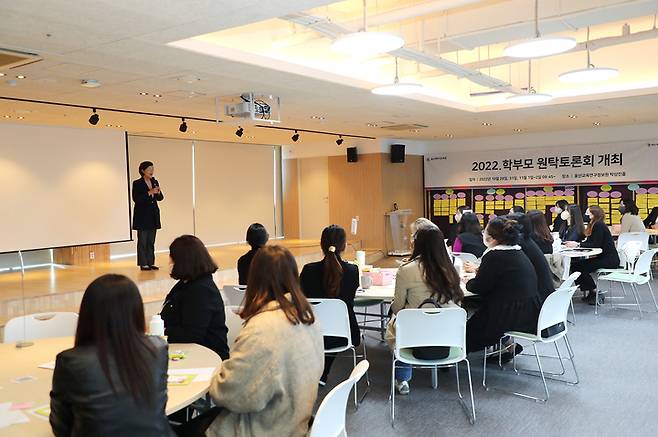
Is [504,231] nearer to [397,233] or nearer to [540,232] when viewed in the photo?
[540,232]

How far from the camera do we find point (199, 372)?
269 cm

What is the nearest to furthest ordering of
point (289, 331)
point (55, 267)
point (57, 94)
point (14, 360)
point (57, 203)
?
point (289, 331), point (14, 360), point (57, 94), point (57, 203), point (55, 267)

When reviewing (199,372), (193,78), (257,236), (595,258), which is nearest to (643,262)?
(595,258)

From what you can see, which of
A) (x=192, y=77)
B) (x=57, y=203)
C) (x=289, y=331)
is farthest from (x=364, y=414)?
(x=57, y=203)

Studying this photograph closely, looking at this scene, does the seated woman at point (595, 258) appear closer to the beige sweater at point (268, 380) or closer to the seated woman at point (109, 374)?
the beige sweater at point (268, 380)

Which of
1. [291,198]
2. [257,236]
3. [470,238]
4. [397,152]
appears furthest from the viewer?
[291,198]

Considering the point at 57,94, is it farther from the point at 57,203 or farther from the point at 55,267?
the point at 55,267

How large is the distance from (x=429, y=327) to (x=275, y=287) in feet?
5.39

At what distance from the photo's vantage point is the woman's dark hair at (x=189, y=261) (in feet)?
10.5

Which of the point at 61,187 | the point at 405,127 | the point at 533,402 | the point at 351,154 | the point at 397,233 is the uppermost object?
the point at 405,127

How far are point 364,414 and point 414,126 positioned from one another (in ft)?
24.5

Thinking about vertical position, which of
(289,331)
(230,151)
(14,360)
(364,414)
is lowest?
(364,414)

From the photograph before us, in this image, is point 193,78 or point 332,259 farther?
point 193,78

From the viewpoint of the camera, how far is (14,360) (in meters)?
2.99
